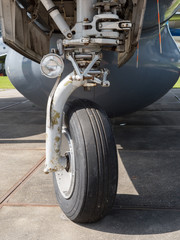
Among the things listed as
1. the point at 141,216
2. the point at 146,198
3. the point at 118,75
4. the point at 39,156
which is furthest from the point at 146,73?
the point at 141,216

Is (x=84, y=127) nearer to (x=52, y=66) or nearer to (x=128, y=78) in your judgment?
(x=52, y=66)

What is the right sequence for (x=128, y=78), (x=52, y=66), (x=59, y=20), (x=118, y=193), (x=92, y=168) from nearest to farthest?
(x=92, y=168)
(x=52, y=66)
(x=59, y=20)
(x=118, y=193)
(x=128, y=78)

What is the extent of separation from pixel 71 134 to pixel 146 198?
3.30 ft

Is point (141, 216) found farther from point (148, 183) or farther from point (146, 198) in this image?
point (148, 183)

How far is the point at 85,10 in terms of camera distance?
2631 mm

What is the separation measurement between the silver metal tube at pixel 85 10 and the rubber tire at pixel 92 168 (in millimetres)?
792

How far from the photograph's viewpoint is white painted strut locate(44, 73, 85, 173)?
261 centimetres

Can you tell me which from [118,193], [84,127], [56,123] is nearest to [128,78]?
[118,193]

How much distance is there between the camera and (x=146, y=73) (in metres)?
4.88

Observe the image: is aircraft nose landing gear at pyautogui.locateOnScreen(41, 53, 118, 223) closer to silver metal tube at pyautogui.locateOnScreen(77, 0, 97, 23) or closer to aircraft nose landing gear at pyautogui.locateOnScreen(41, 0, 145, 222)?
aircraft nose landing gear at pyautogui.locateOnScreen(41, 0, 145, 222)

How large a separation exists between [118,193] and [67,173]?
69 centimetres

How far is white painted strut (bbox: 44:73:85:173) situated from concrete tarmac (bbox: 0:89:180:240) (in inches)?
17.3

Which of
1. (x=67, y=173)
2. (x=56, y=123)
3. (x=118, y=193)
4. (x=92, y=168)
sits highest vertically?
(x=56, y=123)

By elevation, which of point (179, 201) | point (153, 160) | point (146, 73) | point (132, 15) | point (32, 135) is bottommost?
point (32, 135)
